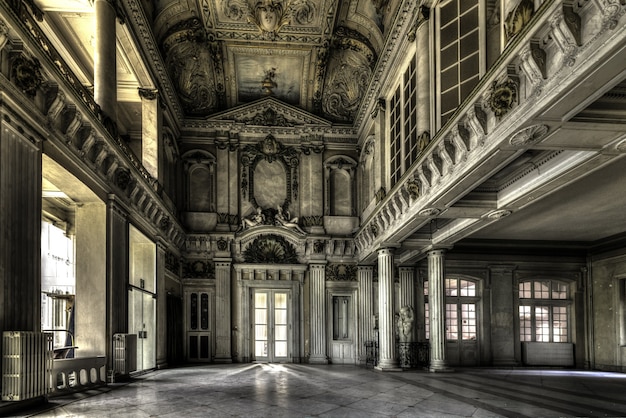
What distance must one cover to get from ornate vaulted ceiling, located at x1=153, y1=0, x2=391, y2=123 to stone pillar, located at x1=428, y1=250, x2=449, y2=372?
23.8ft

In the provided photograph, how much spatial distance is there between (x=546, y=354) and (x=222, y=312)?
12760 millimetres

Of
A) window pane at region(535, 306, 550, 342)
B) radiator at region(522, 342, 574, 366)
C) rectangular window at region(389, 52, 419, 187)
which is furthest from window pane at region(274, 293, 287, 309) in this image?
window pane at region(535, 306, 550, 342)

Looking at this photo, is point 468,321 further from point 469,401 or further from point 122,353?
point 122,353

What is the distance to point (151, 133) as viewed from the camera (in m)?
16.4

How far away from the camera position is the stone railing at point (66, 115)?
24.0 feet

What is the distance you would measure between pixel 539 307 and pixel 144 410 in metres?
17.5

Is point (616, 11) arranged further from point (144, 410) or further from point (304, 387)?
point (304, 387)

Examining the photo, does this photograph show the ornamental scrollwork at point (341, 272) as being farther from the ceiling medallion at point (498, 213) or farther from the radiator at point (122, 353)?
the radiator at point (122, 353)

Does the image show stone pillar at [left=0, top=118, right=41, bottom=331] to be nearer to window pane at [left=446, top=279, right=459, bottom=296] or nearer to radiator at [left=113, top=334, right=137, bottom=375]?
radiator at [left=113, top=334, right=137, bottom=375]

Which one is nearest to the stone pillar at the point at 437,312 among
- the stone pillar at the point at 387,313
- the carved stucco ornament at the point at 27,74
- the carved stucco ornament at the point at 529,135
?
the stone pillar at the point at 387,313

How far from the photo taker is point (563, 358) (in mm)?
20531

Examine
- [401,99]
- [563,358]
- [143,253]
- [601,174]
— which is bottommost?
[563,358]

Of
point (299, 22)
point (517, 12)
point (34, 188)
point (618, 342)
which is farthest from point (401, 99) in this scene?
point (618, 342)

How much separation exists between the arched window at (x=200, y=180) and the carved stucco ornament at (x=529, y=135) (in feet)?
51.8
